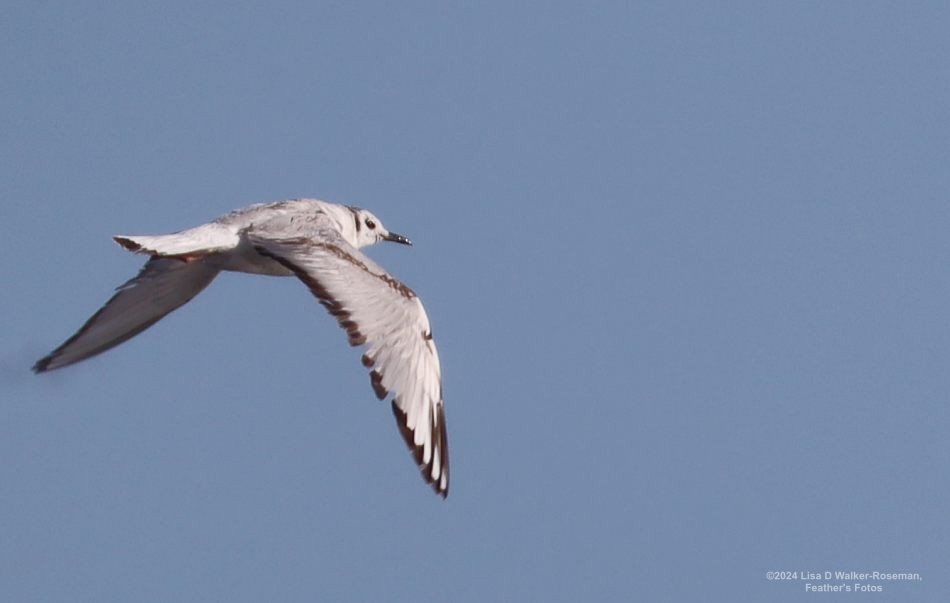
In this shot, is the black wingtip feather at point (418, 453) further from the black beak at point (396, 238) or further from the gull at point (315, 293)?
the black beak at point (396, 238)

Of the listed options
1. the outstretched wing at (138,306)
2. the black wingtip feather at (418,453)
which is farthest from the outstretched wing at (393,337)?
the outstretched wing at (138,306)

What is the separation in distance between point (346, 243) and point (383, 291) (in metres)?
1.04

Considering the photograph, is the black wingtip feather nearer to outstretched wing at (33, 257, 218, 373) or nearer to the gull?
the gull

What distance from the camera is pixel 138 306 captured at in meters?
19.3

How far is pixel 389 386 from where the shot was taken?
54.7 feet

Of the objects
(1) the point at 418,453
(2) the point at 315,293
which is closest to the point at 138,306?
(2) the point at 315,293

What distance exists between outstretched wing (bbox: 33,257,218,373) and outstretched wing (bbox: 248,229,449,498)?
2.01 metres

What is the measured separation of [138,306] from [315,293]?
3003 millimetres

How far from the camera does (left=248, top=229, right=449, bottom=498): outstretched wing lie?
1673 centimetres

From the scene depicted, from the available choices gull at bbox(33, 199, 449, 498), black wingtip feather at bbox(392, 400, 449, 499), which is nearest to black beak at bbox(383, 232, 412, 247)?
gull at bbox(33, 199, 449, 498)

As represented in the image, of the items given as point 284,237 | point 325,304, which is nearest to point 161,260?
point 284,237

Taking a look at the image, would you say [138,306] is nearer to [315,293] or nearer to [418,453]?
[315,293]

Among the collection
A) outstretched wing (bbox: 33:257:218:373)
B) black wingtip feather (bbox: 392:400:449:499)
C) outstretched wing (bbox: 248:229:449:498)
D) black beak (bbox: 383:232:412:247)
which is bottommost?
black wingtip feather (bbox: 392:400:449:499)

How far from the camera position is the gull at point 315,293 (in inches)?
662
